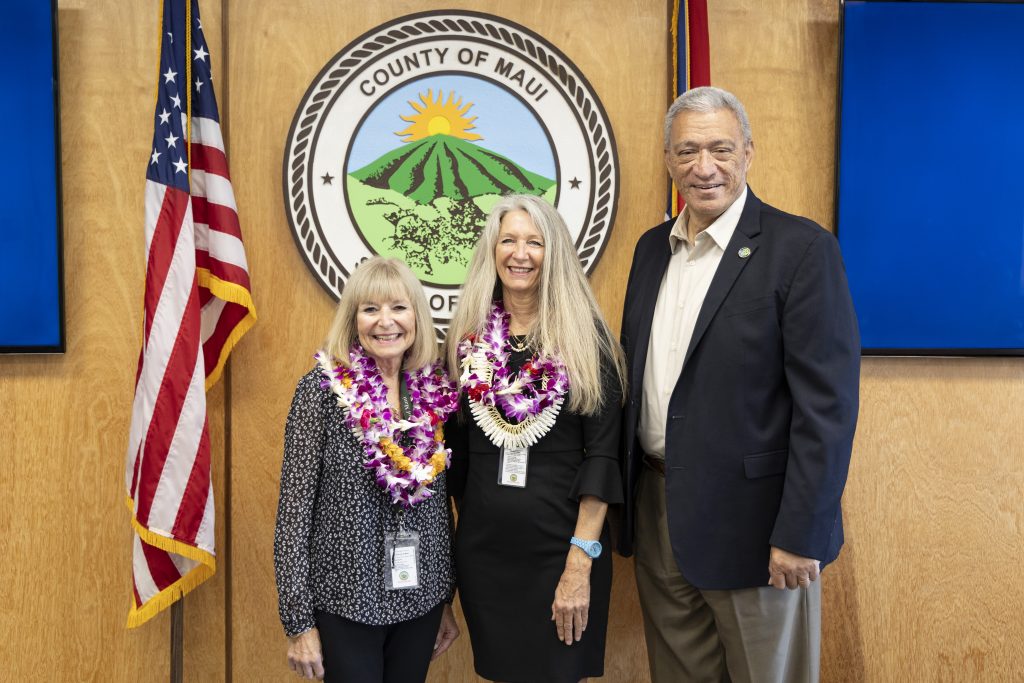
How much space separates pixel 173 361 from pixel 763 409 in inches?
61.4

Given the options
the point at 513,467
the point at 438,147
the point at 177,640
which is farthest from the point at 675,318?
the point at 177,640

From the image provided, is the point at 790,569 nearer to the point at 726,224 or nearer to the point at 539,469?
the point at 539,469

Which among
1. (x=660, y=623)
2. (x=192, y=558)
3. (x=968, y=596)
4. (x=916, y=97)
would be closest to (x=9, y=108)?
(x=192, y=558)

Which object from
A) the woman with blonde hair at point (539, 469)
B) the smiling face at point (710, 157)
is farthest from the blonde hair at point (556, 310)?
the smiling face at point (710, 157)

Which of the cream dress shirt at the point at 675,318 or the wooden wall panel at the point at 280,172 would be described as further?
the wooden wall panel at the point at 280,172

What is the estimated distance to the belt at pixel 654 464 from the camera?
1.82m

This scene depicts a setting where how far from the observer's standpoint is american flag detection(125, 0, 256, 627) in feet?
7.00

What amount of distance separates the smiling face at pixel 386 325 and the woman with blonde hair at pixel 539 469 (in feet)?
0.57

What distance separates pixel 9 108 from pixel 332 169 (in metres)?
0.95

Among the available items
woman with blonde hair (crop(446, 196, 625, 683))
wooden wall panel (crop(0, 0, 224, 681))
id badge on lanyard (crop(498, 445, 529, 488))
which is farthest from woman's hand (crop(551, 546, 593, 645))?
wooden wall panel (crop(0, 0, 224, 681))

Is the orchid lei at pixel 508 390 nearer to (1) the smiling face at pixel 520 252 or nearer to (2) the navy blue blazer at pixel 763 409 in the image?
(1) the smiling face at pixel 520 252

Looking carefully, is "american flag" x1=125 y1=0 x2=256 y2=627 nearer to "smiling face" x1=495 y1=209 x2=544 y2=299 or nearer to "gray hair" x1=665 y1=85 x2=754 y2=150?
"smiling face" x1=495 y1=209 x2=544 y2=299

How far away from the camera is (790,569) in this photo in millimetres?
1587

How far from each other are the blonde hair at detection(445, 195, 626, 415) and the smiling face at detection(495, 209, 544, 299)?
0.02m
